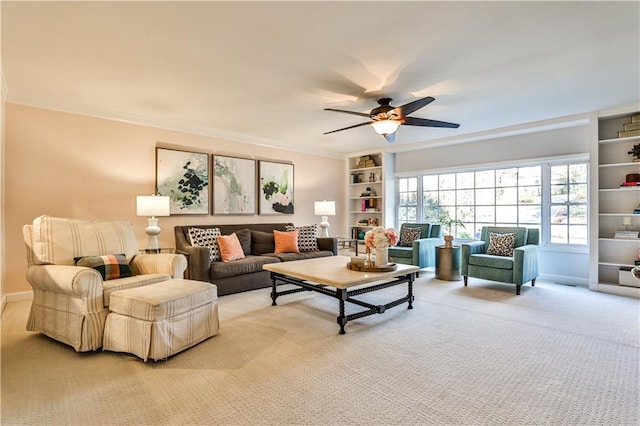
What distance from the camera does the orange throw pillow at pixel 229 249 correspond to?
4.50m

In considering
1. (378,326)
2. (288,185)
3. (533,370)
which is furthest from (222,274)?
→ (533,370)

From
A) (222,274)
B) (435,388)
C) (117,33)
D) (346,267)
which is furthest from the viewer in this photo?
(222,274)

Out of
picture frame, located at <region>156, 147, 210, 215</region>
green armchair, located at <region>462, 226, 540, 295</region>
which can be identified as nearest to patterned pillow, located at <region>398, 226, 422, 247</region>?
green armchair, located at <region>462, 226, 540, 295</region>

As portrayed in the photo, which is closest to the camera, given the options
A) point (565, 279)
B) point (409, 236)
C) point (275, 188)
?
point (565, 279)

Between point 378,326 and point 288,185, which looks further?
point 288,185

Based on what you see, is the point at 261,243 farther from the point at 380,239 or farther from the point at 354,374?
the point at 354,374

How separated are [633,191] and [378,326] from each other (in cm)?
410

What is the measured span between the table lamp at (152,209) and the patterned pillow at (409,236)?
3.91 m

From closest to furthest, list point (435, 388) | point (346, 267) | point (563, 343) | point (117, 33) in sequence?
point (435, 388) → point (117, 33) → point (563, 343) → point (346, 267)

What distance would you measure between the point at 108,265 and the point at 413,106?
3230mm

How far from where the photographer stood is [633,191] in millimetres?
4422

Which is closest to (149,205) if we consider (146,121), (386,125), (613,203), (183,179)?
(183,179)

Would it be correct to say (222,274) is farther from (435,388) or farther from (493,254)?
(493,254)

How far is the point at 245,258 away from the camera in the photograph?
4.66m
